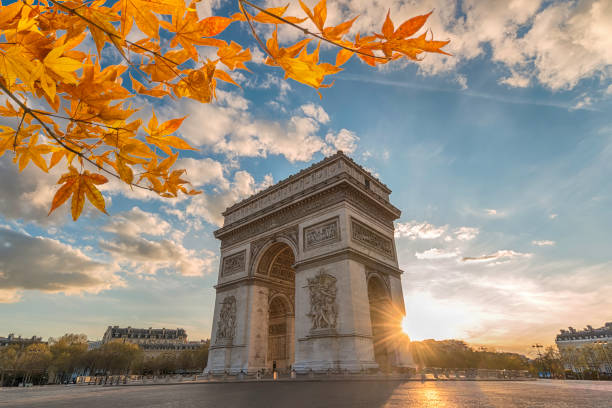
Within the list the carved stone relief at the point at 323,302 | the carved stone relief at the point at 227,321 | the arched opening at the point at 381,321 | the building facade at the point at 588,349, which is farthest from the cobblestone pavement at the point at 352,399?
the building facade at the point at 588,349

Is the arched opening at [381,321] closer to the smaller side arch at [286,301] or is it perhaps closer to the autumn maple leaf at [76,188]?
the smaller side arch at [286,301]

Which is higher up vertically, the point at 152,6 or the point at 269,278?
the point at 269,278

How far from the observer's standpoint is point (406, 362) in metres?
16.3

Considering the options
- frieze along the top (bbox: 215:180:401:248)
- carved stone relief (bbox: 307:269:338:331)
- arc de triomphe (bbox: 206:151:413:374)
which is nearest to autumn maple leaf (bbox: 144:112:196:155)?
arc de triomphe (bbox: 206:151:413:374)

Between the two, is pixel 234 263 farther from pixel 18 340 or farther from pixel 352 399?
pixel 18 340

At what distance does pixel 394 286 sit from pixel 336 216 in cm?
577

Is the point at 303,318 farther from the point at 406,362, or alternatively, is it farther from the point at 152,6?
the point at 152,6

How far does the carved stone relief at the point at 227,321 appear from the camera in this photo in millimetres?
19189

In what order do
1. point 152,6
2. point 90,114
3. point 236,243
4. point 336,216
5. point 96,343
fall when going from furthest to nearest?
point 96,343 → point 236,243 → point 336,216 → point 90,114 → point 152,6

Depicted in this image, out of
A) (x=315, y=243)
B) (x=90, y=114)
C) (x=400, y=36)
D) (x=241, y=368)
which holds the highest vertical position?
(x=315, y=243)

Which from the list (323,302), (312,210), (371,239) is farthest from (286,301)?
(371,239)

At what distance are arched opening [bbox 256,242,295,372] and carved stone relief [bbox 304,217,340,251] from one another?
7.19 ft

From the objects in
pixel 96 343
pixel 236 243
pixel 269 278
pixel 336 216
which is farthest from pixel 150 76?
pixel 96 343

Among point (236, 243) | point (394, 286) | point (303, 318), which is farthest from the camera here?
point (236, 243)
